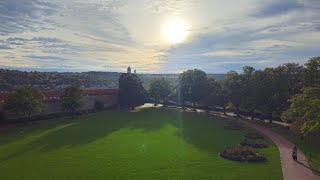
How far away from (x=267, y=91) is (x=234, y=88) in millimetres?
11495

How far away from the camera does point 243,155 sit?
1490 inches

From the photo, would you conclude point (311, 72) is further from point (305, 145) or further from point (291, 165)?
point (291, 165)

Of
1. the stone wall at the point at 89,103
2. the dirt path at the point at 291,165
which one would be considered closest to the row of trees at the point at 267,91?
the dirt path at the point at 291,165

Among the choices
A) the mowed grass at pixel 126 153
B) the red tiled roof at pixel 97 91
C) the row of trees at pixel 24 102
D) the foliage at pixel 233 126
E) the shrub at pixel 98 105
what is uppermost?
the red tiled roof at pixel 97 91

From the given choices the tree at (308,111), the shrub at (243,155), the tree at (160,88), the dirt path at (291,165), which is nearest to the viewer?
the dirt path at (291,165)

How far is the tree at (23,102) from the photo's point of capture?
61781 millimetres

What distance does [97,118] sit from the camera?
236ft

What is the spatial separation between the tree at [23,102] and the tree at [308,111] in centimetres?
4682

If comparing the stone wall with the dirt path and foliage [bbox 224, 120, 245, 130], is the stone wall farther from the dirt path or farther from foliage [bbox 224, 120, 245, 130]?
the dirt path

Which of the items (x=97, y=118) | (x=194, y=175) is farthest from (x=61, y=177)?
(x=97, y=118)

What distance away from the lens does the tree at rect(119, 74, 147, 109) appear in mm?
93875

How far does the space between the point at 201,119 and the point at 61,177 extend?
4435 centimetres

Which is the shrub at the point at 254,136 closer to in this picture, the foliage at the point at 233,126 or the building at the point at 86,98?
the foliage at the point at 233,126

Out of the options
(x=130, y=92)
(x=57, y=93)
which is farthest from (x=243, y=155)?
(x=130, y=92)
